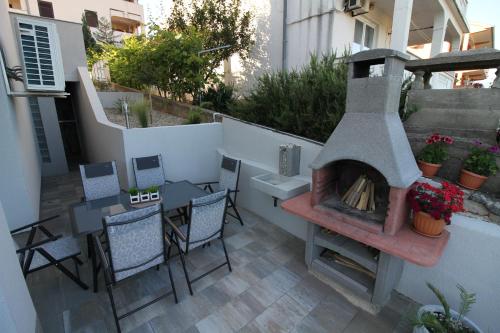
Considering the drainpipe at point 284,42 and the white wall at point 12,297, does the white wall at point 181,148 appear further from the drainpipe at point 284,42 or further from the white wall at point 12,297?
the drainpipe at point 284,42

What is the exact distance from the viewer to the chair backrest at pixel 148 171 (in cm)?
414

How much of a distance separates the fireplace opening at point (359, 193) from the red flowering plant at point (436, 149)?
0.82 m

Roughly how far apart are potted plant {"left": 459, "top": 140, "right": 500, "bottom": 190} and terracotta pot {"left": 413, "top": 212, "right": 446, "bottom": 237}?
3.17ft

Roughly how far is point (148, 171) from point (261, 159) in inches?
80.0

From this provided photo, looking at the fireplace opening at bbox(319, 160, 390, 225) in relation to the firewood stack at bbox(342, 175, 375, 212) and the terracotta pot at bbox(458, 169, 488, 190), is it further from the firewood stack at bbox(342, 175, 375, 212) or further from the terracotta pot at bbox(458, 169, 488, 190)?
the terracotta pot at bbox(458, 169, 488, 190)

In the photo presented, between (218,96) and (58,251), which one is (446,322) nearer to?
(58,251)

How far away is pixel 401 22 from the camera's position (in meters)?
5.44

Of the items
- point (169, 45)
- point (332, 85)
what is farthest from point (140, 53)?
point (332, 85)

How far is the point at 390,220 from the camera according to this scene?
89.0 inches

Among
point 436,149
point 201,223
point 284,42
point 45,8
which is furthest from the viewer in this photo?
point 45,8

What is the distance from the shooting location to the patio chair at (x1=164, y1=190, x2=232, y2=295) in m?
2.57

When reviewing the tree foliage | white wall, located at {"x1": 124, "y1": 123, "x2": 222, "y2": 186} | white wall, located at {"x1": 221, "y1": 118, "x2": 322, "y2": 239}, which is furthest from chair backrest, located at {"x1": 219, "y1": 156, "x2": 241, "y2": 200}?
the tree foliage

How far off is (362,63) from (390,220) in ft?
5.40

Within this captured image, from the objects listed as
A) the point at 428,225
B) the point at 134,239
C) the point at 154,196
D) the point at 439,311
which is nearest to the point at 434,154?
the point at 428,225
